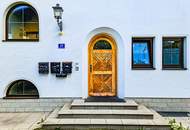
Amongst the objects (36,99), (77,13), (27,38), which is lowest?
(36,99)

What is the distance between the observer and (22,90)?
9508 millimetres

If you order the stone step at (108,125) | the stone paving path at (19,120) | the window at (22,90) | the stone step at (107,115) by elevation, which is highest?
the window at (22,90)

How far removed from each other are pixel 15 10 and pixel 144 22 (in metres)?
4.68

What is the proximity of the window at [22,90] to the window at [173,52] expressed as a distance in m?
4.84

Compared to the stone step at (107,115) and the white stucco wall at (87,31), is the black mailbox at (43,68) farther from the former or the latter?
the stone step at (107,115)

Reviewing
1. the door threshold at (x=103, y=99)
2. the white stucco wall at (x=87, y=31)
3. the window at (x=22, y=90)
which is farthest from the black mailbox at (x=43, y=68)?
the door threshold at (x=103, y=99)

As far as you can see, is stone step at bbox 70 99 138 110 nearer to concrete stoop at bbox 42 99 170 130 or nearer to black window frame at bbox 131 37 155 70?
concrete stoop at bbox 42 99 170 130

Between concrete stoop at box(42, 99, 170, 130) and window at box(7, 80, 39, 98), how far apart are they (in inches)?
56.9

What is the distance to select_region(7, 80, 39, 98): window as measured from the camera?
9.45 m

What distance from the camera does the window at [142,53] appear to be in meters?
9.54

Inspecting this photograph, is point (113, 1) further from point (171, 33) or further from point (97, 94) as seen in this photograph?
point (97, 94)

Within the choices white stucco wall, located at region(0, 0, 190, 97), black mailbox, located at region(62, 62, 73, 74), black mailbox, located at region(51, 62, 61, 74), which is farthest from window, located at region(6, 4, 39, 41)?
black mailbox, located at region(62, 62, 73, 74)

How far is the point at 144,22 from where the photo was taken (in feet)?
30.3

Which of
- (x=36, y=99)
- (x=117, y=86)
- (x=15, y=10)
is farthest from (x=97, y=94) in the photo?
(x=15, y=10)
